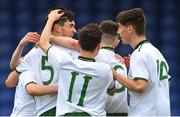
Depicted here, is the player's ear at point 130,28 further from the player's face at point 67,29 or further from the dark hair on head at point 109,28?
the player's face at point 67,29

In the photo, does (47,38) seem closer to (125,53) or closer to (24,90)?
(24,90)

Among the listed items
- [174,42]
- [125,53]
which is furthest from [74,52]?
[174,42]

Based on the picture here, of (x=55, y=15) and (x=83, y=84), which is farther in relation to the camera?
(x=55, y=15)

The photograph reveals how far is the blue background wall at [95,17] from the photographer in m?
6.75

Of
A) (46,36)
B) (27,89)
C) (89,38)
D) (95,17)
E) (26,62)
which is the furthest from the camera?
(95,17)

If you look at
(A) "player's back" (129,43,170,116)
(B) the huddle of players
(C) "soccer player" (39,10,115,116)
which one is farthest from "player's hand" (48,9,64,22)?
(A) "player's back" (129,43,170,116)

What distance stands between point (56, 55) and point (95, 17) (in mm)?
4243

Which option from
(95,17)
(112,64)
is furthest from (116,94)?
(95,17)

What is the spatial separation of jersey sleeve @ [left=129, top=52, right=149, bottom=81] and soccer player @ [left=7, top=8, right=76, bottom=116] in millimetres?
356

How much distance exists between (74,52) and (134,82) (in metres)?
0.40

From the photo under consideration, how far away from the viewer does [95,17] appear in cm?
683

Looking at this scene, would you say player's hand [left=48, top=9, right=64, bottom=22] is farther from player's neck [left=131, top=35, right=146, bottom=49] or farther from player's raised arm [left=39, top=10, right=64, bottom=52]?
player's neck [left=131, top=35, right=146, bottom=49]

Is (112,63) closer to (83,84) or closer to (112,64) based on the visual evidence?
(112,64)

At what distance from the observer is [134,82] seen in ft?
8.73
